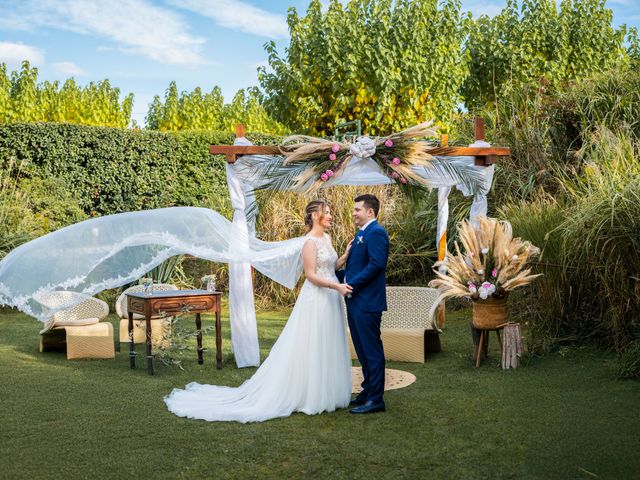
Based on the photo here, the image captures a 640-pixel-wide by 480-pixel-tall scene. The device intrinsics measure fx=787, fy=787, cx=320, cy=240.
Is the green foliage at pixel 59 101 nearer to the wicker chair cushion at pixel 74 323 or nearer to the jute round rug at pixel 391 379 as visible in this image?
the wicker chair cushion at pixel 74 323

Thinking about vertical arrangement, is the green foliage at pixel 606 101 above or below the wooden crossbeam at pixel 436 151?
above

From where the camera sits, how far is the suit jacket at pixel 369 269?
5.87m

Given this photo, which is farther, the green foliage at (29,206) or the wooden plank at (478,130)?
the green foliage at (29,206)

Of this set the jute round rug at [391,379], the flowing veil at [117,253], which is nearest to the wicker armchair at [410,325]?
the jute round rug at [391,379]

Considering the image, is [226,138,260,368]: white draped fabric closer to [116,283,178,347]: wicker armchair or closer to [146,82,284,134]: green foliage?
[116,283,178,347]: wicker armchair

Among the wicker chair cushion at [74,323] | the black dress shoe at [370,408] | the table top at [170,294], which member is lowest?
the black dress shoe at [370,408]

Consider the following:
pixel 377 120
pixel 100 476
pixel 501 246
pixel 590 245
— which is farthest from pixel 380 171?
pixel 377 120

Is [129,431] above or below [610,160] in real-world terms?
below

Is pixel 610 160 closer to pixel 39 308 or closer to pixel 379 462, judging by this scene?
pixel 379 462

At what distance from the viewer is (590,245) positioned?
7.79 metres

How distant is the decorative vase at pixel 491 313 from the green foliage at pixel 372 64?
8022 mm

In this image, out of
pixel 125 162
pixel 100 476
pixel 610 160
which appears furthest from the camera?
pixel 125 162

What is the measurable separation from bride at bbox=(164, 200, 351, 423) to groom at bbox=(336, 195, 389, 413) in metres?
0.18

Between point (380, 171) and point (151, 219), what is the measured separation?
2332 mm
